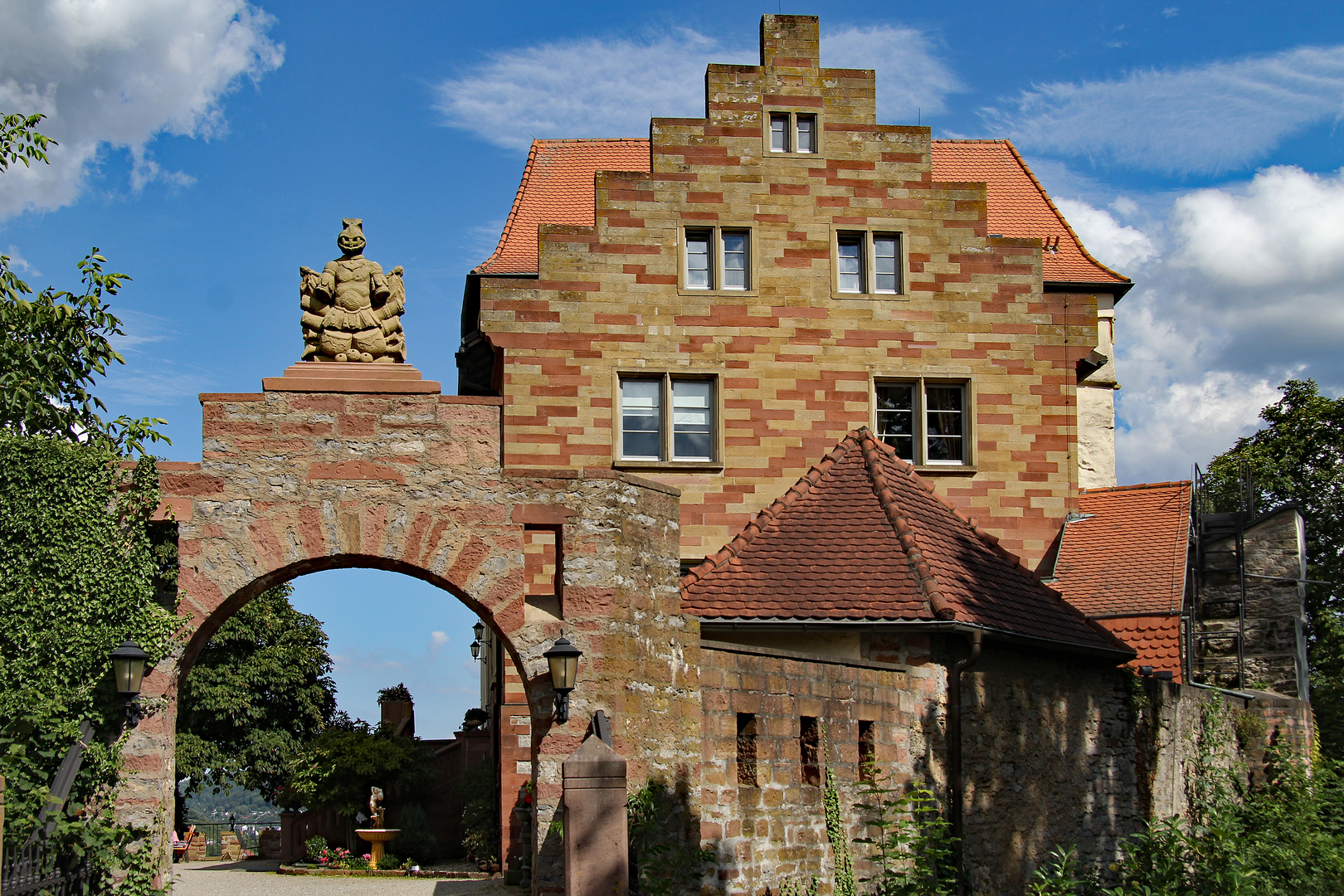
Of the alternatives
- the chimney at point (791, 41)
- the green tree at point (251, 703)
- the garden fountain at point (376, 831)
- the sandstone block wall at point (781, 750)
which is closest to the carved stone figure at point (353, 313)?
the sandstone block wall at point (781, 750)

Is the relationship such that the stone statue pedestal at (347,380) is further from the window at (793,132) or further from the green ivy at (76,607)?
the window at (793,132)

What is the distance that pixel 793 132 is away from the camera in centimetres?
2125

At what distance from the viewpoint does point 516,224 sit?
2377 cm

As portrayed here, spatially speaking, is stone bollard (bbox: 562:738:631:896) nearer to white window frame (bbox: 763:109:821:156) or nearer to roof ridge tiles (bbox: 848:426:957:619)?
roof ridge tiles (bbox: 848:426:957:619)

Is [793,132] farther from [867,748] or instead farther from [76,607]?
[76,607]

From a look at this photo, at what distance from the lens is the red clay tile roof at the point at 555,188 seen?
74.2 ft

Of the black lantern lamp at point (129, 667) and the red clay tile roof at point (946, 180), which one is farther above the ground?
the red clay tile roof at point (946, 180)

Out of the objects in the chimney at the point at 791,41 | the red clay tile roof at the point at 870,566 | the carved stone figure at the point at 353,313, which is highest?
the chimney at the point at 791,41

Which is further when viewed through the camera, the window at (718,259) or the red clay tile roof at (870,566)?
the window at (718,259)

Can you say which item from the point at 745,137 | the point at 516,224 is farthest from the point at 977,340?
the point at 516,224

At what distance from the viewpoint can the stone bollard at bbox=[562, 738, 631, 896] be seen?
1046cm

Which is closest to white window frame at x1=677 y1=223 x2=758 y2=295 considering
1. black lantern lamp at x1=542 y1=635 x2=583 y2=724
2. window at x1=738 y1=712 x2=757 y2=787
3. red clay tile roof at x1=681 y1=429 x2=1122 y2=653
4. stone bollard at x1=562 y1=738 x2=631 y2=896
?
red clay tile roof at x1=681 y1=429 x2=1122 y2=653

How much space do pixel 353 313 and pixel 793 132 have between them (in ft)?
35.5

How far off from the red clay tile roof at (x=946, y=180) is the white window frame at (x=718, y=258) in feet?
9.75
